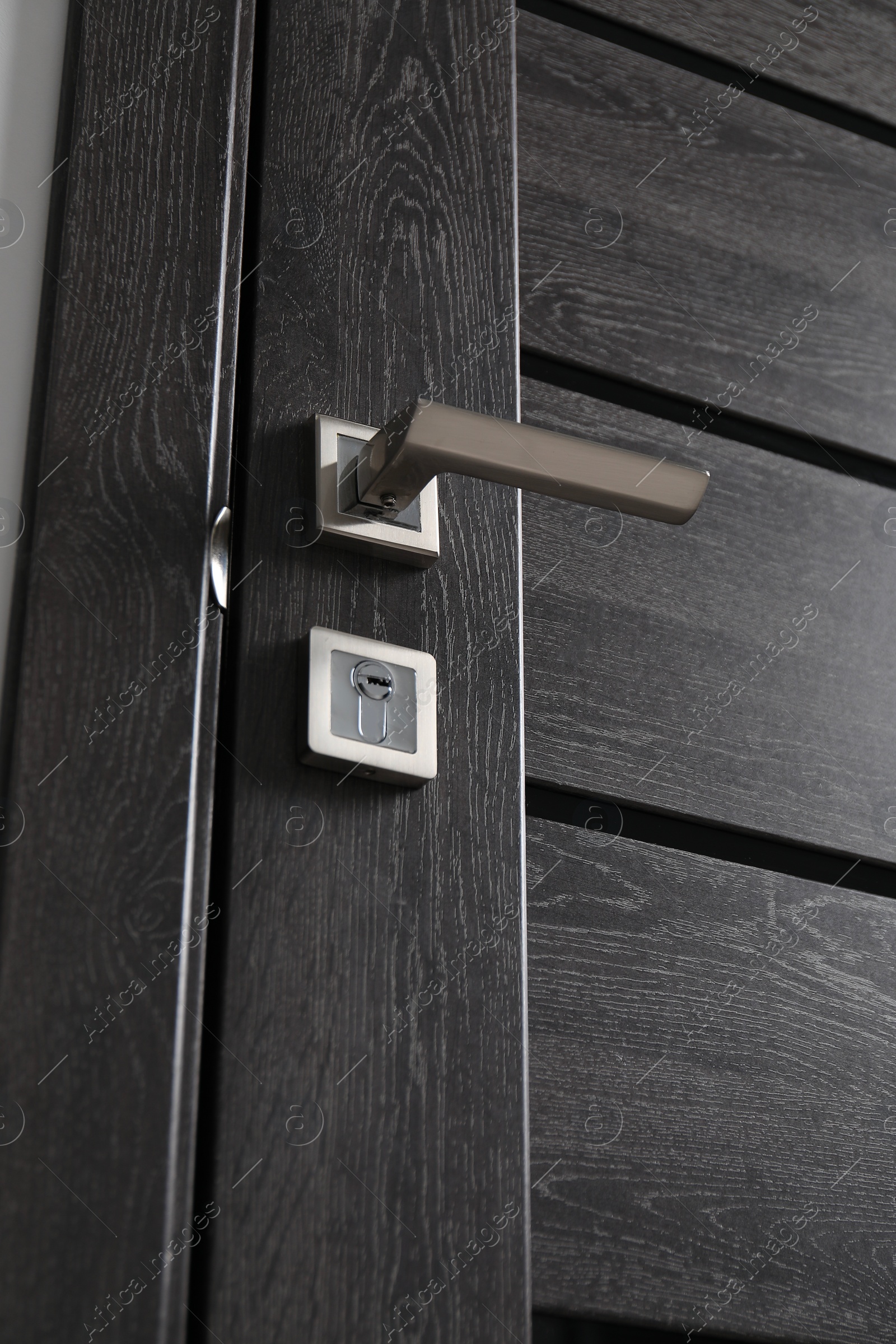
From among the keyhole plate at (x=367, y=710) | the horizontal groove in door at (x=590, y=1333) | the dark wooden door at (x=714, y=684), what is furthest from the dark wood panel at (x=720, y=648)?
the horizontal groove in door at (x=590, y=1333)

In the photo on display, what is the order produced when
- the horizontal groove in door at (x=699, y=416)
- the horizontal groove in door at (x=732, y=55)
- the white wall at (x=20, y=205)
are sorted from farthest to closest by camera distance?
1. the horizontal groove in door at (x=732, y=55)
2. the horizontal groove in door at (x=699, y=416)
3. the white wall at (x=20, y=205)

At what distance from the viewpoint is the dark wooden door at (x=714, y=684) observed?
628mm

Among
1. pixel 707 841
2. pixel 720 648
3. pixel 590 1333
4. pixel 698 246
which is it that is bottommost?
pixel 590 1333

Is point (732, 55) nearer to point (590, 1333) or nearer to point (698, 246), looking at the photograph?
point (698, 246)

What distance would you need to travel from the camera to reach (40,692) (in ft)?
1.65

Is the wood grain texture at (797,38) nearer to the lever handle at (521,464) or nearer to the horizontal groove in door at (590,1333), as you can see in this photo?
the lever handle at (521,464)

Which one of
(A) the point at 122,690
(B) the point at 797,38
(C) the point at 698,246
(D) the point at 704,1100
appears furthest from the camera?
(B) the point at 797,38

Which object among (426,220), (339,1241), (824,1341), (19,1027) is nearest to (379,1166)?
(339,1241)

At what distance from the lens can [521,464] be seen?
1.82 ft

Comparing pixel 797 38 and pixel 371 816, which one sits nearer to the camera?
pixel 371 816

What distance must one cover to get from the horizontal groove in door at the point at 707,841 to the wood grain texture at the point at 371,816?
10 centimetres

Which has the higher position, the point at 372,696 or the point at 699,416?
the point at 699,416

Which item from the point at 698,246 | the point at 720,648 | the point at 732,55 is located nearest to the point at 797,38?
the point at 732,55

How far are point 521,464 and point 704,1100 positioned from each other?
0.34m
